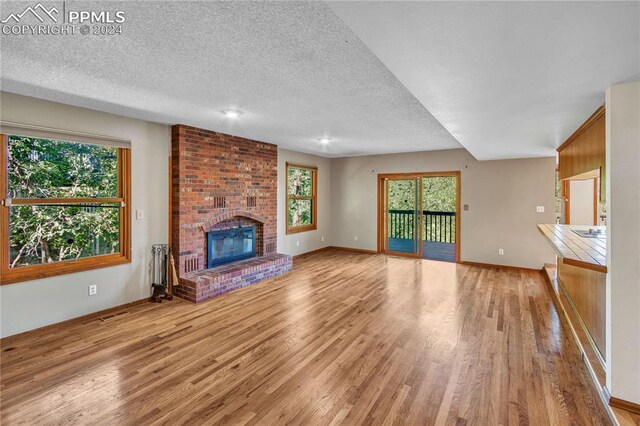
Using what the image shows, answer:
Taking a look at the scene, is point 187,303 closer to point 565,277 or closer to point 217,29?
point 217,29

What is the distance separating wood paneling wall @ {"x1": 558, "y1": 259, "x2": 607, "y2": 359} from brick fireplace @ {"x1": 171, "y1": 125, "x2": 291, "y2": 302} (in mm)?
4024

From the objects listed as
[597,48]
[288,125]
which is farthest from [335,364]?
[288,125]

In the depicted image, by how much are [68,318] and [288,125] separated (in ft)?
11.1

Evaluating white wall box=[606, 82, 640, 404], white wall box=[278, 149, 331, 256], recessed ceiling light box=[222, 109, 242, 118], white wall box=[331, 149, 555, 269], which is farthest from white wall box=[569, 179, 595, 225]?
recessed ceiling light box=[222, 109, 242, 118]

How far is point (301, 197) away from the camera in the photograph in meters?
6.83

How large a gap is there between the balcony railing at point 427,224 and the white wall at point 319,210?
161cm

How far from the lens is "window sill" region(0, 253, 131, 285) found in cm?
292

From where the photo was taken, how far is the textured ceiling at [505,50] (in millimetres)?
1163

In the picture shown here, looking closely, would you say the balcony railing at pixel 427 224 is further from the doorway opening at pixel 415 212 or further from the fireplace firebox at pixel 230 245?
the fireplace firebox at pixel 230 245

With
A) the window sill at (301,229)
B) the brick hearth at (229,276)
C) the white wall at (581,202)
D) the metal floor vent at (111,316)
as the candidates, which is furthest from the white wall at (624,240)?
the window sill at (301,229)

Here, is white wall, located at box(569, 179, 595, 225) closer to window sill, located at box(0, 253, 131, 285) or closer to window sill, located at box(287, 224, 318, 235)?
window sill, located at box(287, 224, 318, 235)

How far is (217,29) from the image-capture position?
5.63ft

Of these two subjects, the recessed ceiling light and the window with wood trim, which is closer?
the recessed ceiling light

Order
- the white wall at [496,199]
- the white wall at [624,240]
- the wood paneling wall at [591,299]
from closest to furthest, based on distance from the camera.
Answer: the white wall at [624,240], the wood paneling wall at [591,299], the white wall at [496,199]
